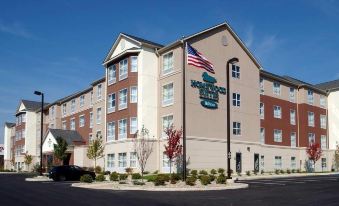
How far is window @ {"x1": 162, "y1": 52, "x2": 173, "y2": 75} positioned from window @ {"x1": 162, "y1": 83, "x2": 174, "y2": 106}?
4.88ft

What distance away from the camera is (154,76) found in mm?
45531

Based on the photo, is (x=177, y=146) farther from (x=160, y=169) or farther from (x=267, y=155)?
(x=267, y=155)

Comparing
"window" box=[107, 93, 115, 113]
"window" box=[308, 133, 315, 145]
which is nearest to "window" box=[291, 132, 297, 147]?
"window" box=[308, 133, 315, 145]

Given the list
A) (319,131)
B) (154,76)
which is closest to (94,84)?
(154,76)

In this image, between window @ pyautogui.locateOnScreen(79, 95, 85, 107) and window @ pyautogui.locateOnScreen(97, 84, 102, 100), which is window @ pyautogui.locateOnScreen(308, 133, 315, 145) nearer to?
window @ pyautogui.locateOnScreen(97, 84, 102, 100)

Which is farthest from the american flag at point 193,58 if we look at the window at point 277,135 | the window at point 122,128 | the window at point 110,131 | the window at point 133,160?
the window at point 277,135

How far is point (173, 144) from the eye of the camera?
38625 millimetres

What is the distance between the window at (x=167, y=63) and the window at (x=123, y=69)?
164 inches

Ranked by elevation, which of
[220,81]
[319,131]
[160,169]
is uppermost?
[220,81]

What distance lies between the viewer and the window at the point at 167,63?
4416 centimetres

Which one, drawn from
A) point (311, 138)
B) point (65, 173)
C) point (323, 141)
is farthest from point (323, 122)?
point (65, 173)

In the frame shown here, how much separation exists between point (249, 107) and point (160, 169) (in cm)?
1329

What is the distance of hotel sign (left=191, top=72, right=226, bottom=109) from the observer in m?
43.4

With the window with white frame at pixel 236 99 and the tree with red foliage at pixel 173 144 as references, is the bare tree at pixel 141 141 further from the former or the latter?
the window with white frame at pixel 236 99
